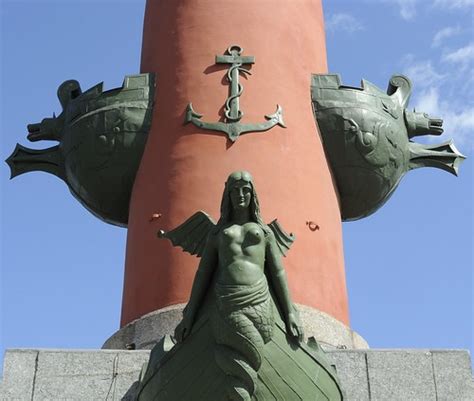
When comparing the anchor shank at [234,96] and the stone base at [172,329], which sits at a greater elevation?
the anchor shank at [234,96]

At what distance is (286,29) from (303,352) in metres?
4.54

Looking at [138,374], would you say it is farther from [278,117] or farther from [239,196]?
[278,117]

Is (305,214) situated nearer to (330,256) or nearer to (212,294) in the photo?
(330,256)

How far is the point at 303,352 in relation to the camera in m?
8.41

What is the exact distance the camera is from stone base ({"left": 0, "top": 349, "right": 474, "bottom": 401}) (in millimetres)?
9438

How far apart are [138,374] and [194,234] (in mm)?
1302

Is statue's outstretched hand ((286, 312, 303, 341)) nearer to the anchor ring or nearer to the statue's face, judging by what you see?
the statue's face

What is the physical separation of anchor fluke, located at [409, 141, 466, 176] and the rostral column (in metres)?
1.15

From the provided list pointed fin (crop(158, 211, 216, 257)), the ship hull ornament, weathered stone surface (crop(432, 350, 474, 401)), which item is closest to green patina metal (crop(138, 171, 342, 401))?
pointed fin (crop(158, 211, 216, 257))

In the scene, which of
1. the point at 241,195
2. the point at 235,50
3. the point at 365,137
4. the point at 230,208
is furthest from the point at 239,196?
the point at 235,50

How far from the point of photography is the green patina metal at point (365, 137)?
11516 millimetres

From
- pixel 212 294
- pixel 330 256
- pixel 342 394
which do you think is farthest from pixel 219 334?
pixel 330 256

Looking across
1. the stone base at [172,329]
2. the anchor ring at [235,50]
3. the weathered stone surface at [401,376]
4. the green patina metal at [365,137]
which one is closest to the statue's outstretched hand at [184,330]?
the stone base at [172,329]

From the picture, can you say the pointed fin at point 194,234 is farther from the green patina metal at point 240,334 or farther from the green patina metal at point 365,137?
the green patina metal at point 365,137
